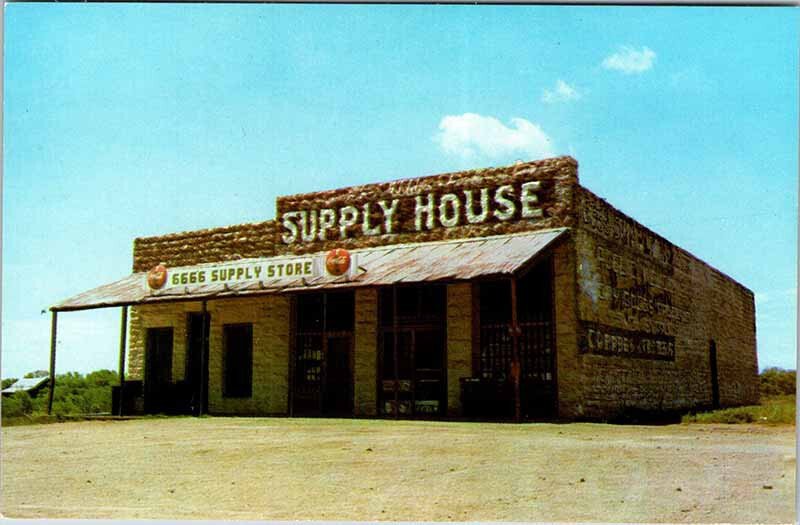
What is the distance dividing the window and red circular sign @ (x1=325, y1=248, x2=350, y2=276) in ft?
13.4

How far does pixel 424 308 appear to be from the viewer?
675 inches

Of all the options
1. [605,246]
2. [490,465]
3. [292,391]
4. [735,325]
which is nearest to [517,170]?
[605,246]

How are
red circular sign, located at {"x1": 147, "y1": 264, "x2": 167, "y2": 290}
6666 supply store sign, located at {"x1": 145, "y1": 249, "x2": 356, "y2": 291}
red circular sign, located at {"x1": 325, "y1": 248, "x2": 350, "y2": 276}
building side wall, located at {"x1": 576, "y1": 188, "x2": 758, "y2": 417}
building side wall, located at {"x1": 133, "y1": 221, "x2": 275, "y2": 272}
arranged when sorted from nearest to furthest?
building side wall, located at {"x1": 576, "y1": 188, "x2": 758, "y2": 417} → red circular sign, located at {"x1": 325, "y1": 248, "x2": 350, "y2": 276} → 6666 supply store sign, located at {"x1": 145, "y1": 249, "x2": 356, "y2": 291} → red circular sign, located at {"x1": 147, "y1": 264, "x2": 167, "y2": 290} → building side wall, located at {"x1": 133, "y1": 221, "x2": 275, "y2": 272}

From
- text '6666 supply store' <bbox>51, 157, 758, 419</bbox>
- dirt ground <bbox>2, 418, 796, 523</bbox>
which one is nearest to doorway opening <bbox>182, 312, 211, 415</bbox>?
text '6666 supply store' <bbox>51, 157, 758, 419</bbox>

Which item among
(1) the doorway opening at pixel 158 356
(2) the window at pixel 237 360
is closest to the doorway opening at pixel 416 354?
(2) the window at pixel 237 360

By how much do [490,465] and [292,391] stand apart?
9.49 m

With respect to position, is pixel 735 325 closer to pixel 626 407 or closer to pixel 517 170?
pixel 626 407

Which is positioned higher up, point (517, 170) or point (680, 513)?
point (517, 170)

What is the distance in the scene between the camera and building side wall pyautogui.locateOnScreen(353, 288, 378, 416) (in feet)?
57.9

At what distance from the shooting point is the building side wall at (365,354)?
17.6 m

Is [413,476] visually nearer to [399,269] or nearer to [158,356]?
[399,269]

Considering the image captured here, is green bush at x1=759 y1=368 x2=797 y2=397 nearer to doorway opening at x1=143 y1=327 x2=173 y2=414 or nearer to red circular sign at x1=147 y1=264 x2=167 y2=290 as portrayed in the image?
doorway opening at x1=143 y1=327 x2=173 y2=414

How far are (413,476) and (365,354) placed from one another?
28.5 ft

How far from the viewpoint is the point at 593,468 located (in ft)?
31.0
